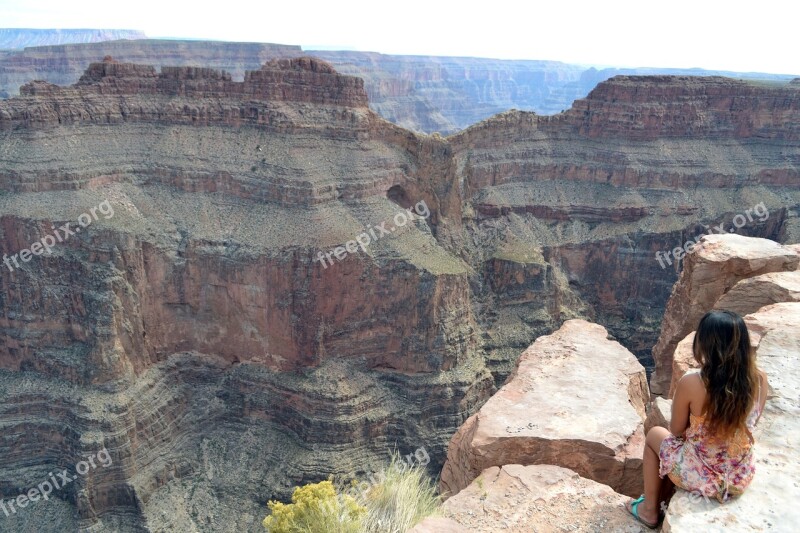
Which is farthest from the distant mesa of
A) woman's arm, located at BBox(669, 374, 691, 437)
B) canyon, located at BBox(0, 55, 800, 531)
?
woman's arm, located at BBox(669, 374, 691, 437)

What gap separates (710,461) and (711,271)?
6488 millimetres

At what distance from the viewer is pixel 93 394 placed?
26859 millimetres

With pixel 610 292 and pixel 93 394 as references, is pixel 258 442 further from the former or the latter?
pixel 610 292

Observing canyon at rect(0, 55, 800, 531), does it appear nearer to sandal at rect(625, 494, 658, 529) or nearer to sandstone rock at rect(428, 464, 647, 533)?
sandstone rock at rect(428, 464, 647, 533)

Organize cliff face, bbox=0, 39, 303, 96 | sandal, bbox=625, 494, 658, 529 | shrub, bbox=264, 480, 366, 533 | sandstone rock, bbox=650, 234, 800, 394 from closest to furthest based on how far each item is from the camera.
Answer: sandal, bbox=625, 494, 658, 529, shrub, bbox=264, 480, 366, 533, sandstone rock, bbox=650, 234, 800, 394, cliff face, bbox=0, 39, 303, 96

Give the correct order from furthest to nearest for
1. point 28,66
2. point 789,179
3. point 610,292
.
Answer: point 28,66, point 789,179, point 610,292

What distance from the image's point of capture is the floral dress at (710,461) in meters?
5.94

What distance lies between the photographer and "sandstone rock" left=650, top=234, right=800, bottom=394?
11.1m

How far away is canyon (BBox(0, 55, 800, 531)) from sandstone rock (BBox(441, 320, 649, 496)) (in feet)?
65.9

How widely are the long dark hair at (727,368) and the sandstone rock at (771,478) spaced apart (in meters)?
0.60

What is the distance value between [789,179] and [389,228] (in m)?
A: 33.0

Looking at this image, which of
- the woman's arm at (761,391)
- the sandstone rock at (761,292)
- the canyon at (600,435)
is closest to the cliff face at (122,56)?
the canyon at (600,435)

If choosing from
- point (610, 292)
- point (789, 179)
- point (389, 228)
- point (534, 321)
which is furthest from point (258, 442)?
point (789, 179)

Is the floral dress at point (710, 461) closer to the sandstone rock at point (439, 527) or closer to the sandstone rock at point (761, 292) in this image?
the sandstone rock at point (439, 527)
